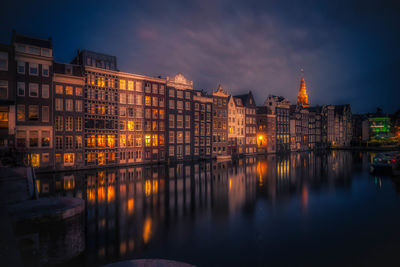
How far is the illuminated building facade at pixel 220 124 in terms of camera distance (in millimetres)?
75625

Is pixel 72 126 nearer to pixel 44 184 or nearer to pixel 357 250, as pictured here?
pixel 44 184

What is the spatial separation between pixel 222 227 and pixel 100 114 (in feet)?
135

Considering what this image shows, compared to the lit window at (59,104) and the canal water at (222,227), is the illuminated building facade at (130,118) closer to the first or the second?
the lit window at (59,104)

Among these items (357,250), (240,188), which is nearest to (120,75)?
(240,188)

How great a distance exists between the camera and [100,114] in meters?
50.5

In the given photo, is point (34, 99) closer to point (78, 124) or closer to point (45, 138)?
point (45, 138)

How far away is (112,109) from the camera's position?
5259cm

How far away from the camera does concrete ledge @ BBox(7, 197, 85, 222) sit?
16.2 meters

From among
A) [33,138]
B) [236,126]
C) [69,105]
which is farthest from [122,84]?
[236,126]

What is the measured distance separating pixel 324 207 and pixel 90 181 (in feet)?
96.8

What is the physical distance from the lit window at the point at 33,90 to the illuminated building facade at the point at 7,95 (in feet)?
12.0

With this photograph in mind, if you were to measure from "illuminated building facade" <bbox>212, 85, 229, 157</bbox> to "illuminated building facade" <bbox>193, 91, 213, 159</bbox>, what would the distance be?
2.28 metres

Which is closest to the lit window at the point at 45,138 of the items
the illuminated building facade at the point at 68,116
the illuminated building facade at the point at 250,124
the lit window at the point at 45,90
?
the illuminated building facade at the point at 68,116

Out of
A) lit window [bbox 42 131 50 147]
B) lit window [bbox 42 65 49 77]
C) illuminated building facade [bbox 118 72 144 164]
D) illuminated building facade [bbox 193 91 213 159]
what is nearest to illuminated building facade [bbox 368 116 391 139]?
illuminated building facade [bbox 193 91 213 159]
